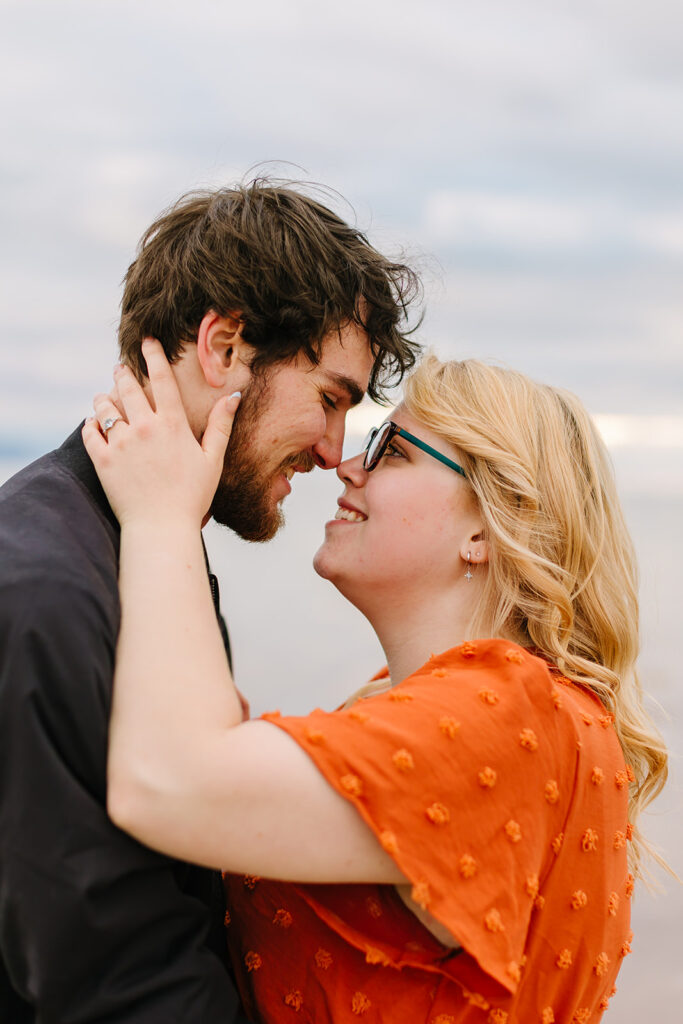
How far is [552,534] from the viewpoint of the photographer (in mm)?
2939

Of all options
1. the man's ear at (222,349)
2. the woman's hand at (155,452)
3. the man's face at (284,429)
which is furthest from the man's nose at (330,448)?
the woman's hand at (155,452)

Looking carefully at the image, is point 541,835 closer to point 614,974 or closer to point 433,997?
point 433,997

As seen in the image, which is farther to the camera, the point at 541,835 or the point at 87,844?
the point at 541,835

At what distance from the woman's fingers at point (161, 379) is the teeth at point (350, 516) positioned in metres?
0.75

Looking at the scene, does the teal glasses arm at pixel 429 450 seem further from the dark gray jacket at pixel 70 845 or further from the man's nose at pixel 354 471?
the dark gray jacket at pixel 70 845

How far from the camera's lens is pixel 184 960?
80.4 inches

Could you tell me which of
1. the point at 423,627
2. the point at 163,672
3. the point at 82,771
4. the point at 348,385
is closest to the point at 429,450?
→ the point at 348,385

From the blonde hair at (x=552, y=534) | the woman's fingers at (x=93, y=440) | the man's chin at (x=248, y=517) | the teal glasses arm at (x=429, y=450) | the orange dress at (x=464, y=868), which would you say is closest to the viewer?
the orange dress at (x=464, y=868)

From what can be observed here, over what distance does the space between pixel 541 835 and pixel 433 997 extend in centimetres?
44

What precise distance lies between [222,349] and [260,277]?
0.28 meters

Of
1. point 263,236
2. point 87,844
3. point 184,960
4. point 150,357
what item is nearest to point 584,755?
point 184,960

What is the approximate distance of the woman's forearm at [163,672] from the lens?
1841mm

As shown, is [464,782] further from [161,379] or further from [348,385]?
[348,385]

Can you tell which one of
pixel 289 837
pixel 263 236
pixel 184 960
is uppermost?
pixel 263 236
